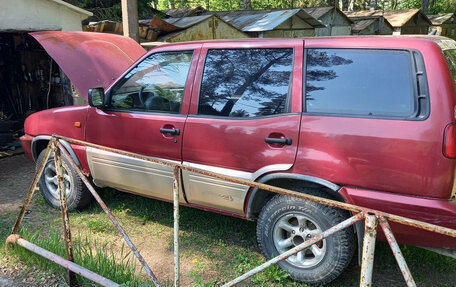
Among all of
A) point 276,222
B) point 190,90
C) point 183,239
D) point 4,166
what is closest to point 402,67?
point 276,222

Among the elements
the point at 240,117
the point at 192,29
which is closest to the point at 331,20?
the point at 192,29

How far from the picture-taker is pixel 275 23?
1291cm

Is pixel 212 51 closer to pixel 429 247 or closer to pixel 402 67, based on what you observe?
pixel 402 67

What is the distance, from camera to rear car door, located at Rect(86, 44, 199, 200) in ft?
11.6

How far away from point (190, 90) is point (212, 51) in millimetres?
402

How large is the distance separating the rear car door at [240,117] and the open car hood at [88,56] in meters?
1.79

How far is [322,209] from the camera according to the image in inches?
114

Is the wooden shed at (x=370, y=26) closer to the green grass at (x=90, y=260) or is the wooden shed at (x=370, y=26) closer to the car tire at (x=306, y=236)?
the car tire at (x=306, y=236)

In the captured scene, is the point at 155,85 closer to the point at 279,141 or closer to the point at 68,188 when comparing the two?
the point at 279,141

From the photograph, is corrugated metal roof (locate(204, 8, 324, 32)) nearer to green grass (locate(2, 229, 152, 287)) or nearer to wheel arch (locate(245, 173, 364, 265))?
wheel arch (locate(245, 173, 364, 265))

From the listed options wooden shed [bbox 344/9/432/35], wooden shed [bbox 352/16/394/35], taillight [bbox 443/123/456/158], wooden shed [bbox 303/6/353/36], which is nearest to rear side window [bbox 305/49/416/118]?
taillight [bbox 443/123/456/158]

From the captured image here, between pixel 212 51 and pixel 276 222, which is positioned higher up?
pixel 212 51

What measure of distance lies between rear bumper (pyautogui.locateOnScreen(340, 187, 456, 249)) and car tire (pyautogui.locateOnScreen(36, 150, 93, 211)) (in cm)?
280

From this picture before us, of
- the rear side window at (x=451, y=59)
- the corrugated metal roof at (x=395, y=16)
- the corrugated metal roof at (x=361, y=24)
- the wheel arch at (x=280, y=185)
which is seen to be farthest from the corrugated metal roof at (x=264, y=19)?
the wheel arch at (x=280, y=185)
